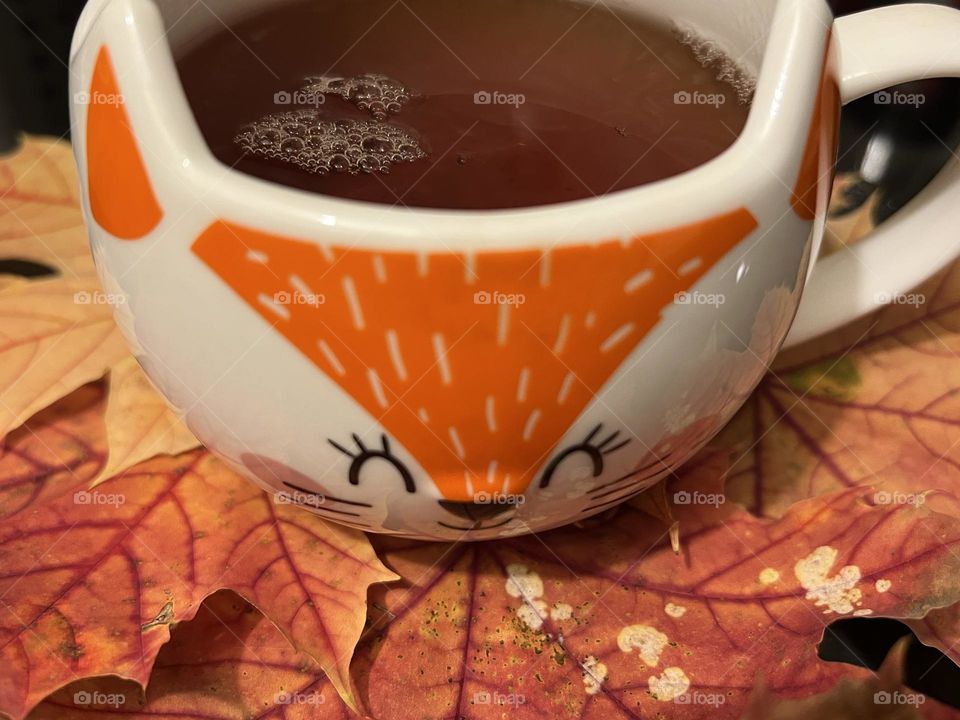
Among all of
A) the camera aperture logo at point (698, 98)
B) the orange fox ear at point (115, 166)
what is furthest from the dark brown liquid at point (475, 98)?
the orange fox ear at point (115, 166)

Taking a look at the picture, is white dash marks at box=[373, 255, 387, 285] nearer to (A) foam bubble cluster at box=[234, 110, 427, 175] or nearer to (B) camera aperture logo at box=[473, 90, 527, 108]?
(A) foam bubble cluster at box=[234, 110, 427, 175]

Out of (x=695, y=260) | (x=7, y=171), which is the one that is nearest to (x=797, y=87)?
(x=695, y=260)

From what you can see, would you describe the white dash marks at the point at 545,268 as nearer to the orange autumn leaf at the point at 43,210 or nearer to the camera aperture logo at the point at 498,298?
the camera aperture logo at the point at 498,298

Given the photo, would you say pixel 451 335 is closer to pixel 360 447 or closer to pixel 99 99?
pixel 360 447

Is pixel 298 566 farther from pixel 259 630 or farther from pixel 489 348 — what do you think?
pixel 489 348

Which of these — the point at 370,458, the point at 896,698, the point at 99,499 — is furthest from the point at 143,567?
the point at 896,698

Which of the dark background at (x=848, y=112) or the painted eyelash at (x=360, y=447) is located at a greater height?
the painted eyelash at (x=360, y=447)

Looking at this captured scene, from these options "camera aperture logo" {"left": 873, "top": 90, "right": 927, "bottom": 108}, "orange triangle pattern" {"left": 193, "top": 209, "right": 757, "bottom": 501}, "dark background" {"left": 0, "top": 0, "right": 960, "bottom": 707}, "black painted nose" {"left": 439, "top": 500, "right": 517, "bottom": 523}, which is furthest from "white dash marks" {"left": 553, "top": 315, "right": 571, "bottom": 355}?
"camera aperture logo" {"left": 873, "top": 90, "right": 927, "bottom": 108}
